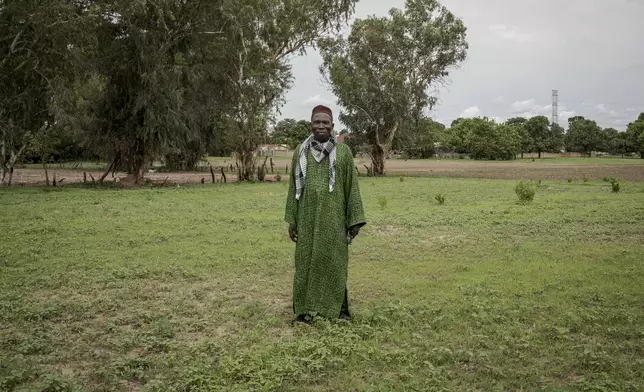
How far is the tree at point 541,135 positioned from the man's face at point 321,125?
112249mm

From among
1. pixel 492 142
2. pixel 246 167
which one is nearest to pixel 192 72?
pixel 246 167

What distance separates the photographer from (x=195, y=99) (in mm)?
31609

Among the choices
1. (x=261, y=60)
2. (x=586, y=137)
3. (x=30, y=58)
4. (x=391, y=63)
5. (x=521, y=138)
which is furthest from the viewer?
(x=586, y=137)

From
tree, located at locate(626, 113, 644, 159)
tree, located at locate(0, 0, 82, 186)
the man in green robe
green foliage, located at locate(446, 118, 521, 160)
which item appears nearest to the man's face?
the man in green robe

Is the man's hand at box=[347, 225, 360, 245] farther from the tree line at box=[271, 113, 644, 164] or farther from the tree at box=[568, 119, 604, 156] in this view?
the tree at box=[568, 119, 604, 156]

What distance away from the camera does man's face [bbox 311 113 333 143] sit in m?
6.09

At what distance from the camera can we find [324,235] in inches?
238

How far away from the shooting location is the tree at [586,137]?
111 metres

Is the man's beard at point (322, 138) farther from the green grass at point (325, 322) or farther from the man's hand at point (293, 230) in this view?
the green grass at point (325, 322)

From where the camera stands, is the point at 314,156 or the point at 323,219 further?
the point at 314,156

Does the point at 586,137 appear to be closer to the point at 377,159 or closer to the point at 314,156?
the point at 377,159

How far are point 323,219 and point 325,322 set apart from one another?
3.66 ft

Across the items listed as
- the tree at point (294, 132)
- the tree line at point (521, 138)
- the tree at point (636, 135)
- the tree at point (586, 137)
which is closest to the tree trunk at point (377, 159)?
the tree line at point (521, 138)

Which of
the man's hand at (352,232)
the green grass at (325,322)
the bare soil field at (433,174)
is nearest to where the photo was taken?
the green grass at (325,322)
